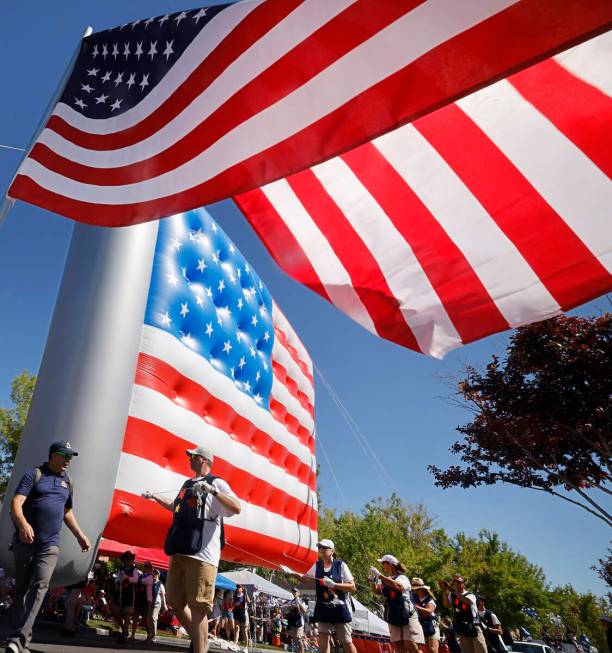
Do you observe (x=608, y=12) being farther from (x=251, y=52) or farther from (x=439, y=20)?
(x=251, y=52)

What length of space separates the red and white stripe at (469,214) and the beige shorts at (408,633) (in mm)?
4782

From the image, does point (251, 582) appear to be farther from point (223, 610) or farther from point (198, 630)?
point (198, 630)

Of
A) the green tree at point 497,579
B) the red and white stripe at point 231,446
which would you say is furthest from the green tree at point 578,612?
the red and white stripe at point 231,446

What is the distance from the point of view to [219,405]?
739 cm

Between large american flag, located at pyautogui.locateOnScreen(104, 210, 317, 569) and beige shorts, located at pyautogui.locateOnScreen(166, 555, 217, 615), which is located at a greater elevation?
large american flag, located at pyautogui.locateOnScreen(104, 210, 317, 569)

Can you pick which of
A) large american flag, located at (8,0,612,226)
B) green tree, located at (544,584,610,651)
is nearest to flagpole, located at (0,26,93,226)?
large american flag, located at (8,0,612,226)

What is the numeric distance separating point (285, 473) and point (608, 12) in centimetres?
890

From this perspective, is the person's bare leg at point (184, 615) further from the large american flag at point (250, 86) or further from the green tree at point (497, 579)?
the green tree at point (497, 579)

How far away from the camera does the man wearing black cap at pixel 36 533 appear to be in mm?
3182

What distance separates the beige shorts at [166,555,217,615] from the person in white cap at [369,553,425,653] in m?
3.14

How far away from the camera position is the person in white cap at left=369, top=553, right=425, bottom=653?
20.1 feet

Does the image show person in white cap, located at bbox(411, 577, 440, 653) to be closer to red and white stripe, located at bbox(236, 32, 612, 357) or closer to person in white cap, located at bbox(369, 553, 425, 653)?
person in white cap, located at bbox(369, 553, 425, 653)

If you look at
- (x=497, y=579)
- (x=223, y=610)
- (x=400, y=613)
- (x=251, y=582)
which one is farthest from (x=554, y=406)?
(x=497, y=579)

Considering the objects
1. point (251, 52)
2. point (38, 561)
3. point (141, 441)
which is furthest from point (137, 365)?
point (251, 52)
